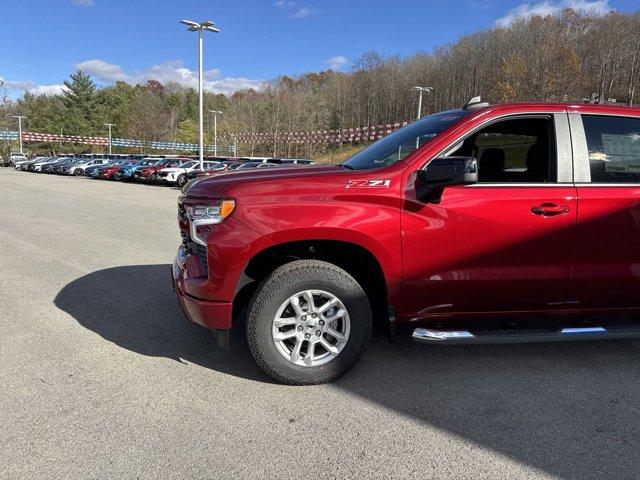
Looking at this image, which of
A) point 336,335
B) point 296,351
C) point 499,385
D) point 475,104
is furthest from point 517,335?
point 475,104

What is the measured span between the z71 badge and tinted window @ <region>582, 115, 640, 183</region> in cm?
155

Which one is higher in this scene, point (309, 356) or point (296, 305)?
point (296, 305)

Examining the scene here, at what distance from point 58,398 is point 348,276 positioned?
2035 millimetres

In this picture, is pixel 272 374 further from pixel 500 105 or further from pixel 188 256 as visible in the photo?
pixel 500 105

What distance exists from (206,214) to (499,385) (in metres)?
2.35

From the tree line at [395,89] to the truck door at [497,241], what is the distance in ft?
168

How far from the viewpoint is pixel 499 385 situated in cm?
341

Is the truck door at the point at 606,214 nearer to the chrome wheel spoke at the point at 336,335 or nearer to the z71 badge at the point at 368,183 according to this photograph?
the z71 badge at the point at 368,183

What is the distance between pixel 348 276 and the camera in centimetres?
331

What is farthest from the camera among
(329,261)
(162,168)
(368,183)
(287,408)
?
(162,168)

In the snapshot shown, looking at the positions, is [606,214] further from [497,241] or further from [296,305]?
[296,305]

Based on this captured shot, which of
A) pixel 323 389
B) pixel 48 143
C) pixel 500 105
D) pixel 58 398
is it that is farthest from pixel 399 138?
pixel 48 143

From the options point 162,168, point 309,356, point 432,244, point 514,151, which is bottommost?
point 309,356

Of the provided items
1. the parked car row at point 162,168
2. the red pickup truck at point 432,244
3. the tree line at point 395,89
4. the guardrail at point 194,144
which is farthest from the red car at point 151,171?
the tree line at point 395,89
